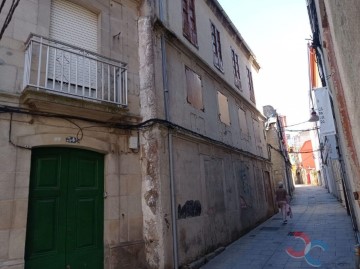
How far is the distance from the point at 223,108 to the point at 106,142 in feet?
20.7

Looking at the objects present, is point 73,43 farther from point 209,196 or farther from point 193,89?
point 209,196

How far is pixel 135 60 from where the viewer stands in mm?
7355

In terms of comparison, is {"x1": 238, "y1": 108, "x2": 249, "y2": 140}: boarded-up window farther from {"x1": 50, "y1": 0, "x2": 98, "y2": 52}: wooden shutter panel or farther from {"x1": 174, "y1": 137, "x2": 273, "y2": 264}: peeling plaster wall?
{"x1": 50, "y1": 0, "x2": 98, "y2": 52}: wooden shutter panel

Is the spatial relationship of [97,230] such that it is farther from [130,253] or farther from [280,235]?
[280,235]

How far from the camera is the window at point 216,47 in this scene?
11719 millimetres

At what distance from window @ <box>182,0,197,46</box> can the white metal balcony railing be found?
3.71m

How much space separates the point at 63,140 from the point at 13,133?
0.88m

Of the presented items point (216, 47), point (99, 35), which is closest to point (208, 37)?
point (216, 47)

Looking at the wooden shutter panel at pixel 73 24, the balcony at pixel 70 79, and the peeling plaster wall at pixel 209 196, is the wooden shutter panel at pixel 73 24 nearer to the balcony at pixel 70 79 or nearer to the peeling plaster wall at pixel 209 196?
the balcony at pixel 70 79

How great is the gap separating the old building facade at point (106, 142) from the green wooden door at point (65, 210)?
2cm

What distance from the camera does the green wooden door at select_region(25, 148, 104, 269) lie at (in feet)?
16.6

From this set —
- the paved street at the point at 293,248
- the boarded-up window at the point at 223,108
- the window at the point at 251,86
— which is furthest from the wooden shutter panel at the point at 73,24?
the window at the point at 251,86

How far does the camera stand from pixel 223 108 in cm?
1145

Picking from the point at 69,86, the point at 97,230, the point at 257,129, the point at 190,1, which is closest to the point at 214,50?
the point at 190,1
